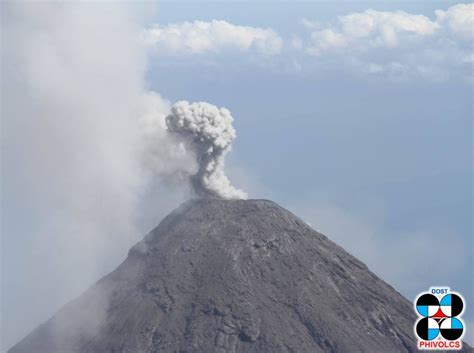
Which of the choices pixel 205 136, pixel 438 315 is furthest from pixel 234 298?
pixel 438 315

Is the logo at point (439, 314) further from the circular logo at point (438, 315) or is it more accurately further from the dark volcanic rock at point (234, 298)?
the dark volcanic rock at point (234, 298)

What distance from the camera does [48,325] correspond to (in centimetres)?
8275

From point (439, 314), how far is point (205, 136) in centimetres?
4469

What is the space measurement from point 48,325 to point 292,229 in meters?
27.0

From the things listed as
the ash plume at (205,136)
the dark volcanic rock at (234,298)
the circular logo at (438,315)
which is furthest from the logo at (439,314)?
the ash plume at (205,136)

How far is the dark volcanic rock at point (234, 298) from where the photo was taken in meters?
72.0

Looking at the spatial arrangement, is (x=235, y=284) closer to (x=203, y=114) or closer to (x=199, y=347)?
(x=199, y=347)

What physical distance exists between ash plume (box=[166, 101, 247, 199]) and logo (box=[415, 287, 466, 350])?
133ft

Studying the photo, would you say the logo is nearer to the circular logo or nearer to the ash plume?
the circular logo

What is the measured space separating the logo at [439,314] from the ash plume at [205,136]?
4069 cm

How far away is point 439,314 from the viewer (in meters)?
51.0

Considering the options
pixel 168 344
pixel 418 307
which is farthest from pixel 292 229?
pixel 418 307

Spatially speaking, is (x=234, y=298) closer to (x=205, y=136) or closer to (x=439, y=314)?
(x=205, y=136)

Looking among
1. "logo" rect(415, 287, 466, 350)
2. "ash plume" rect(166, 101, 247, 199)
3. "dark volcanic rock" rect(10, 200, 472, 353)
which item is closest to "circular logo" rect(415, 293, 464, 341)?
"logo" rect(415, 287, 466, 350)
